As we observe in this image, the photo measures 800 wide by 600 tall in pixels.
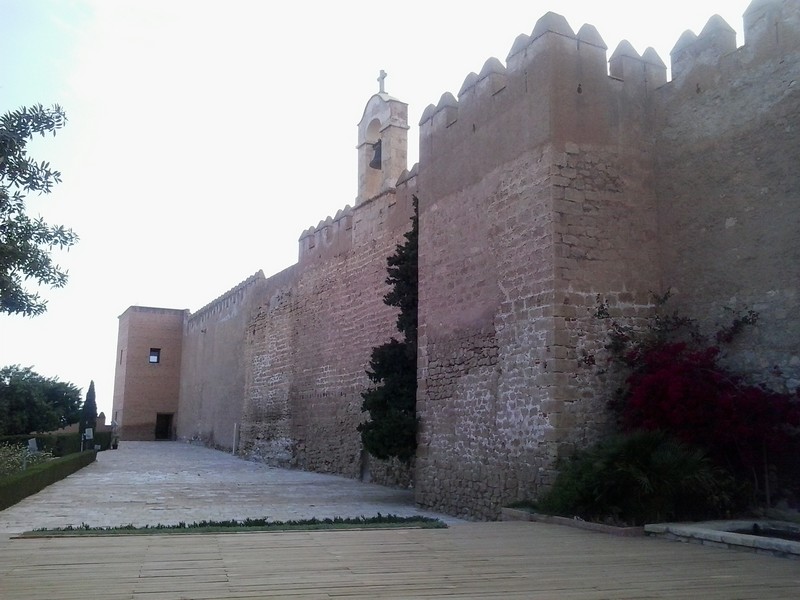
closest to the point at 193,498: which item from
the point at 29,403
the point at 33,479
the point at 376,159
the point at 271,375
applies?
the point at 33,479

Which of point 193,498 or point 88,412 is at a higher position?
point 88,412

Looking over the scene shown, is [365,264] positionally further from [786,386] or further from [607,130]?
[786,386]

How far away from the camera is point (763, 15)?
8398 mm

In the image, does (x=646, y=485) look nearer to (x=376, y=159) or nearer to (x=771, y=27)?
(x=771, y=27)

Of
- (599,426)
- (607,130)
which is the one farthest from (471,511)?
(607,130)

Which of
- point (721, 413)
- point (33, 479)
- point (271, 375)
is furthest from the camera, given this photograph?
point (271, 375)

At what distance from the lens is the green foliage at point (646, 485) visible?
7316 mm

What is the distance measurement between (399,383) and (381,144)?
23.4 feet

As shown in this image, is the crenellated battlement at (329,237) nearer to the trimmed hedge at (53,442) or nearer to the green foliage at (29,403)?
the trimmed hedge at (53,442)

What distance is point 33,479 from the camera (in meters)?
12.9

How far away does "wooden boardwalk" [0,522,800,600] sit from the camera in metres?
4.29

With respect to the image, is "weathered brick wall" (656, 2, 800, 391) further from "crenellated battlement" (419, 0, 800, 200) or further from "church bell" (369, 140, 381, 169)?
"church bell" (369, 140, 381, 169)

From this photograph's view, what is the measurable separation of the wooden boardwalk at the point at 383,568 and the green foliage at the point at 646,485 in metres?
0.75

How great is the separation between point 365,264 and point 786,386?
10.8 metres
